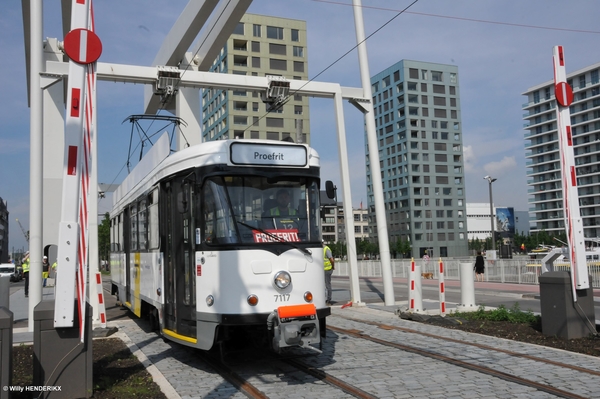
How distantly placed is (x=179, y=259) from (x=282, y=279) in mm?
1855

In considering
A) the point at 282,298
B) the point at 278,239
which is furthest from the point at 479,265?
the point at 282,298

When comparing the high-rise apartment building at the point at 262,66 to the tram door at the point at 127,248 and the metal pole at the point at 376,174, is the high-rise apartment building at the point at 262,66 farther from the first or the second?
the tram door at the point at 127,248

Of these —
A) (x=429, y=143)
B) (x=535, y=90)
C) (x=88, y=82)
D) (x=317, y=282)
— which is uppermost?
(x=535, y=90)

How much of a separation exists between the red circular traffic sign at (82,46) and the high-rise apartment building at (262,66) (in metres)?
70.9

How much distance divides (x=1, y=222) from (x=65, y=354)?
15640 centimetres

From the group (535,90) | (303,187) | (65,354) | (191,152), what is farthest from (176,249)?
(535,90)

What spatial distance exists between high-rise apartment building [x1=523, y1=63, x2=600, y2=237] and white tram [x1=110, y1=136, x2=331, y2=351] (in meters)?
109

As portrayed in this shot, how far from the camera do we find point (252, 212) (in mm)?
8031

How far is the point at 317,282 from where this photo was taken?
8.17m

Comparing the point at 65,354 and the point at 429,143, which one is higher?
the point at 429,143

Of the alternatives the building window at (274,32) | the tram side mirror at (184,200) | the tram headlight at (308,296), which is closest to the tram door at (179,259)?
Answer: the tram side mirror at (184,200)

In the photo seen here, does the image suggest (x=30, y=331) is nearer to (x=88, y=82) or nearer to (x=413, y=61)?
(x=88, y=82)

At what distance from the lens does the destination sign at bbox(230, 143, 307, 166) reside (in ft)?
26.9

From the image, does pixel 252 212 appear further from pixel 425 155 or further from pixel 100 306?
pixel 425 155
